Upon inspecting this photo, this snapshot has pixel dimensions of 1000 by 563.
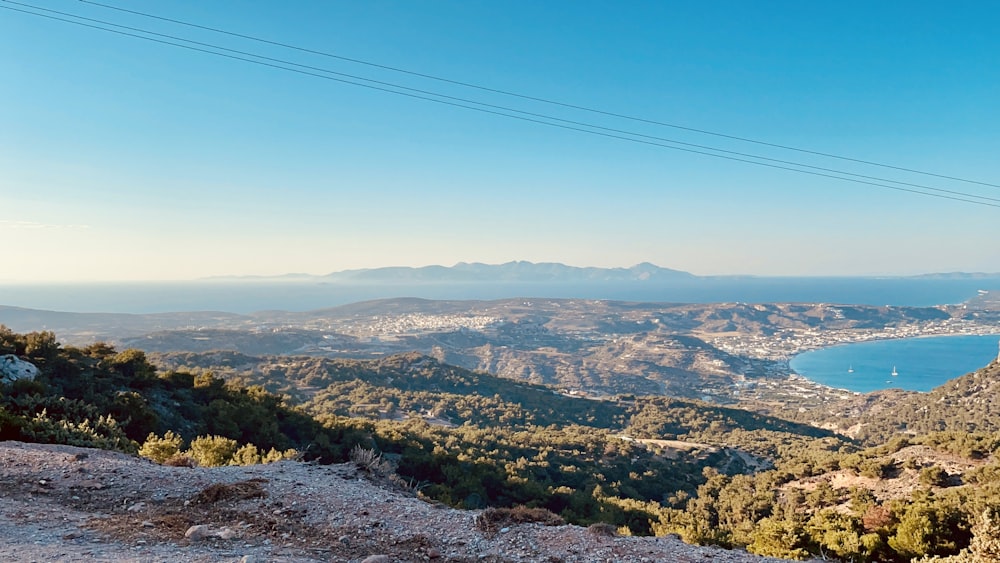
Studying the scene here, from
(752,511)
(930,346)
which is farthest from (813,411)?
(930,346)

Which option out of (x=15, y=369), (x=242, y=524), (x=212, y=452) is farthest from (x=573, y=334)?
(x=242, y=524)

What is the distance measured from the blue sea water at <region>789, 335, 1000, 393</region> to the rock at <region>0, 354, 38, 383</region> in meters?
104

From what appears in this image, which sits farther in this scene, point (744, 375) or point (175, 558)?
point (744, 375)

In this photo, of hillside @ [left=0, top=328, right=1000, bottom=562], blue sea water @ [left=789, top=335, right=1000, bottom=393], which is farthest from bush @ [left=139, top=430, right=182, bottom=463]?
blue sea water @ [left=789, top=335, right=1000, bottom=393]

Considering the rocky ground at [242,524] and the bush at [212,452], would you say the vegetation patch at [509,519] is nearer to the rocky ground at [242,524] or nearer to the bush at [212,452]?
the rocky ground at [242,524]

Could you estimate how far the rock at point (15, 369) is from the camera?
12.6m

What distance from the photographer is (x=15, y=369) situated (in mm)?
13141

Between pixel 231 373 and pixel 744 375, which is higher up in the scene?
pixel 231 373

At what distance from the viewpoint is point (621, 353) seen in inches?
→ 4193

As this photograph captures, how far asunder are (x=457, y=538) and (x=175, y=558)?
280 centimetres

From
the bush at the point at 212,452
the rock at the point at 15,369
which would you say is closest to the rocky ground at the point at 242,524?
the bush at the point at 212,452

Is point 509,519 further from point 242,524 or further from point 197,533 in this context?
point 197,533

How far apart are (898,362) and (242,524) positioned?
142 m

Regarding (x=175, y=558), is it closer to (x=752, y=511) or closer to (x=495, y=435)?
(x=752, y=511)
